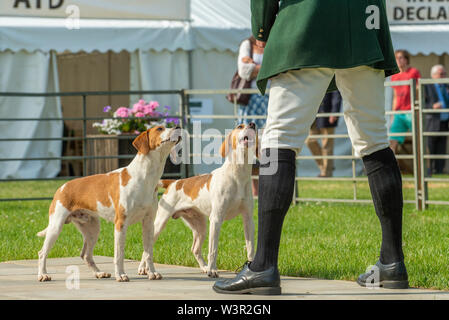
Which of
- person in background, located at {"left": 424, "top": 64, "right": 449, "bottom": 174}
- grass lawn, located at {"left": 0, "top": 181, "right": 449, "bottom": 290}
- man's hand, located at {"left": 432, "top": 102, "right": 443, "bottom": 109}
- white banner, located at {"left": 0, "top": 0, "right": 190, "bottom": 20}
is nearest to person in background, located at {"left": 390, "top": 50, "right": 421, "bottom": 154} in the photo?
man's hand, located at {"left": 432, "top": 102, "right": 443, "bottom": 109}

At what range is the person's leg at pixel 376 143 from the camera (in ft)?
13.0

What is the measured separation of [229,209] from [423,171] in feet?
14.4

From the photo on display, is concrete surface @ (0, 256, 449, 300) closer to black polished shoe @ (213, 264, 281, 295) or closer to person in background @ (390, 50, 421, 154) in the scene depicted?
black polished shoe @ (213, 264, 281, 295)

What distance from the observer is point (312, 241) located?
6367 mm

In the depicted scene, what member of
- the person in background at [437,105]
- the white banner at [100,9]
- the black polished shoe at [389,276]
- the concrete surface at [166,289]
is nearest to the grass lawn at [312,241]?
the black polished shoe at [389,276]

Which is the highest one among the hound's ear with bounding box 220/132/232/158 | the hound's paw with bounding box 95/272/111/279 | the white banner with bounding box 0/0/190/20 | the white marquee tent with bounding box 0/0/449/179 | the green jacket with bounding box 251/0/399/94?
the white banner with bounding box 0/0/190/20

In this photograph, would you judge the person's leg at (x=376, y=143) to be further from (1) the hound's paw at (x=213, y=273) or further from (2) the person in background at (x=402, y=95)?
(2) the person in background at (x=402, y=95)

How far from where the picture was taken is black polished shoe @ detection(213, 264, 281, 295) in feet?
12.5

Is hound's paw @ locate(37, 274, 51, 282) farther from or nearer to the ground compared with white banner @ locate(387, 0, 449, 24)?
nearer to the ground

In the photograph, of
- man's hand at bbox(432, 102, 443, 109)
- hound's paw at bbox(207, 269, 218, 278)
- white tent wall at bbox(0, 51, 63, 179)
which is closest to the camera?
hound's paw at bbox(207, 269, 218, 278)

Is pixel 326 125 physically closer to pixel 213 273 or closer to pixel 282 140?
pixel 213 273

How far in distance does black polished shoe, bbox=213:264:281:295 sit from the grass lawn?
0.80 meters

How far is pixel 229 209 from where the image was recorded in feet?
16.0
